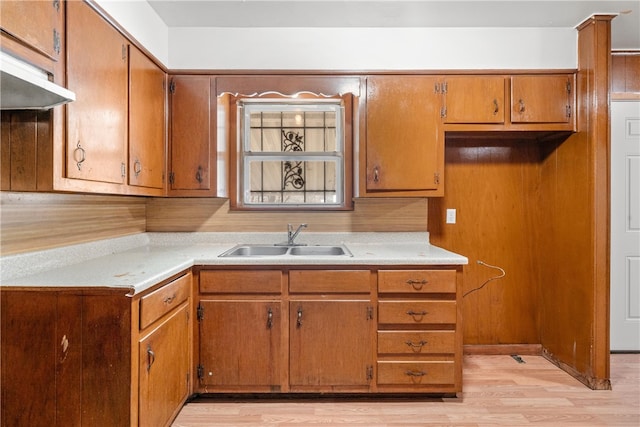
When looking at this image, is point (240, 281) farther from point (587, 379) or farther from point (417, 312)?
point (587, 379)

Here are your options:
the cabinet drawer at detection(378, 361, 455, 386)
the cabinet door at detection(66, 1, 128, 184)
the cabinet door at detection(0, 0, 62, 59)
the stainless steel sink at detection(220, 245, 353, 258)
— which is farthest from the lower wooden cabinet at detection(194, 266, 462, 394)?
the cabinet door at detection(0, 0, 62, 59)

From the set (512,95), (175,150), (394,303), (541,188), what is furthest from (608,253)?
(175,150)

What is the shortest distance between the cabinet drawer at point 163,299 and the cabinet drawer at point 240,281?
0.11 meters

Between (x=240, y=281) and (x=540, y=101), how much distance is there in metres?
2.31

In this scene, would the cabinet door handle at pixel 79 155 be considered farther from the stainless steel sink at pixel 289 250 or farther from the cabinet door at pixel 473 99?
the cabinet door at pixel 473 99

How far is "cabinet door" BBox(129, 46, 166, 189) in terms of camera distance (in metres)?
2.11

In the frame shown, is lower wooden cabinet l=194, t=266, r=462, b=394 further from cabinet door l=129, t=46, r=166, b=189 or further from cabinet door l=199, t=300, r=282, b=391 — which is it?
→ cabinet door l=129, t=46, r=166, b=189

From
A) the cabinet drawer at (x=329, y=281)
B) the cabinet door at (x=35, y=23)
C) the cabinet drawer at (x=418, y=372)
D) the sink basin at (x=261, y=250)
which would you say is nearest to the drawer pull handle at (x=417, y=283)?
the cabinet drawer at (x=329, y=281)

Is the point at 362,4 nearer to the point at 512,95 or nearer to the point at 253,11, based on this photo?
the point at 253,11

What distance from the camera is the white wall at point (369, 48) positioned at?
8.69ft

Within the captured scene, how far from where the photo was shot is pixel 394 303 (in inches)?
88.6

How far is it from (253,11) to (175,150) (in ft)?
3.44

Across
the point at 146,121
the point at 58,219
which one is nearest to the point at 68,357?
the point at 58,219

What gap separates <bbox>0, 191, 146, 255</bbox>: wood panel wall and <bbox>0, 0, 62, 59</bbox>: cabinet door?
2.20 ft
